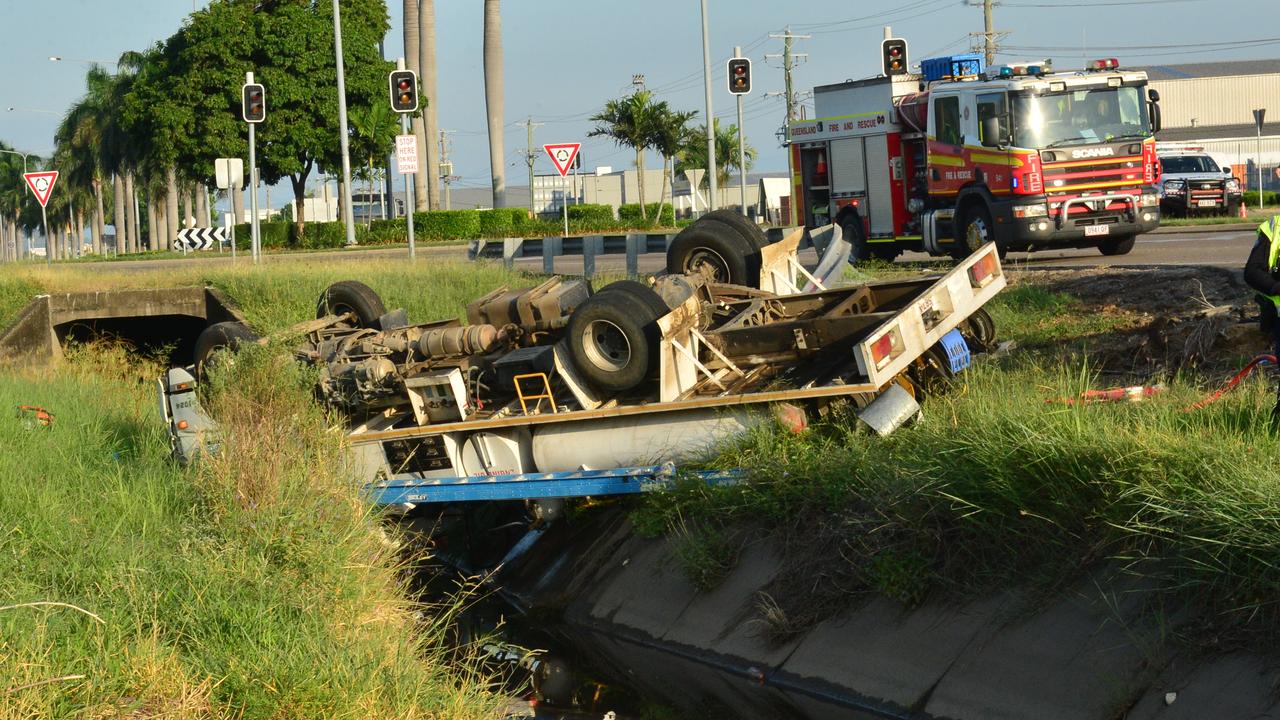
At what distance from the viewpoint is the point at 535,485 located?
31.4 feet

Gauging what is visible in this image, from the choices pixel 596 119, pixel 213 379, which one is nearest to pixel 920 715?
pixel 213 379

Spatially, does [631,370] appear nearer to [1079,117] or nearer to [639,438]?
[639,438]

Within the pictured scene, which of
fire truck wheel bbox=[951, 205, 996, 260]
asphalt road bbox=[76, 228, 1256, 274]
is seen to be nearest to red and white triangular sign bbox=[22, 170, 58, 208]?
asphalt road bbox=[76, 228, 1256, 274]

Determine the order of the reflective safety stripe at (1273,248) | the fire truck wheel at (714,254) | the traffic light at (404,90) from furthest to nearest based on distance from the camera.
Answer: the traffic light at (404,90), the fire truck wheel at (714,254), the reflective safety stripe at (1273,248)

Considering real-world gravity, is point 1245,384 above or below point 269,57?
below

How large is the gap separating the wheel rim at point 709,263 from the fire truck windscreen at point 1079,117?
8406 millimetres

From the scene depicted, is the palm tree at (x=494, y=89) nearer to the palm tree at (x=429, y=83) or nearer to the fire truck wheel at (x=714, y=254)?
the palm tree at (x=429, y=83)

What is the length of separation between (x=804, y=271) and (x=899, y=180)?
411 inches

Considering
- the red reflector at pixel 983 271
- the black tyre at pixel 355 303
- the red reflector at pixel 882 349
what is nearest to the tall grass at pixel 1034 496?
the red reflector at pixel 882 349

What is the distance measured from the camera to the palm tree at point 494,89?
53.1m

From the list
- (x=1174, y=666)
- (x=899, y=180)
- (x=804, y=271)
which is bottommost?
(x=1174, y=666)

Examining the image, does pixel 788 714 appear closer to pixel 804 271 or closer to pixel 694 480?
pixel 694 480

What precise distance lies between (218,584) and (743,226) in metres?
5.66

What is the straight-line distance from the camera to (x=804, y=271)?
11328 millimetres
